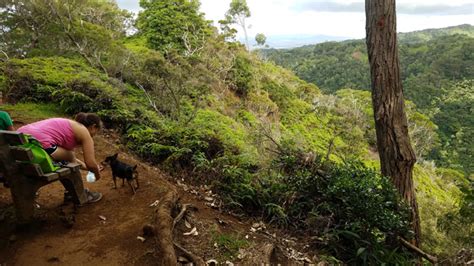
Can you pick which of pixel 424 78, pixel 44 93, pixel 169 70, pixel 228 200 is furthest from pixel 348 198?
pixel 424 78

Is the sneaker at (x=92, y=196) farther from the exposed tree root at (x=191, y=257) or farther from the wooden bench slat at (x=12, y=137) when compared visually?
the exposed tree root at (x=191, y=257)

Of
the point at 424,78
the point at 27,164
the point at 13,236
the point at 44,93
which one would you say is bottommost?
the point at 424,78

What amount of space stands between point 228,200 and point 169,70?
4560 mm

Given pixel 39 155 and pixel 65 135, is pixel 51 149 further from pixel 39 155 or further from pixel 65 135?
pixel 39 155

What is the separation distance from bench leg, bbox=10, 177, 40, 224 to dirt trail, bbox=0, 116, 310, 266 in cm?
24

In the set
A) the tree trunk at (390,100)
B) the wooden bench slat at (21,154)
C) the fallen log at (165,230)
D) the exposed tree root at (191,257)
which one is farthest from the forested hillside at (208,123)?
the wooden bench slat at (21,154)

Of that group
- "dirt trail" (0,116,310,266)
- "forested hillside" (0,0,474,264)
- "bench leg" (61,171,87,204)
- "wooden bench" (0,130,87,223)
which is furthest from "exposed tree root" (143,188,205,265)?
"forested hillside" (0,0,474,264)

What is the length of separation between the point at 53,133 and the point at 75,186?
617 millimetres

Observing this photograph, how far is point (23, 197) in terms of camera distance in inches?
127

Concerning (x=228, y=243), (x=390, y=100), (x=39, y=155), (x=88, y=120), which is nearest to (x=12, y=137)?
(x=39, y=155)

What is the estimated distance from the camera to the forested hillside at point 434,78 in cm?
4169

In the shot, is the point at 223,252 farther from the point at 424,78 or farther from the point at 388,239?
the point at 424,78

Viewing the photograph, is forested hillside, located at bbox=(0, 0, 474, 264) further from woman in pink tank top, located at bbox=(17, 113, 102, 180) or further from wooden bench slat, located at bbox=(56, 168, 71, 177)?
wooden bench slat, located at bbox=(56, 168, 71, 177)

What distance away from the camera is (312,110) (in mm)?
24828
